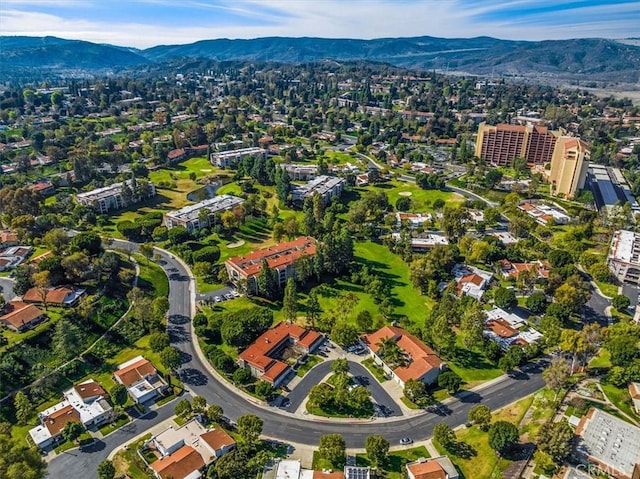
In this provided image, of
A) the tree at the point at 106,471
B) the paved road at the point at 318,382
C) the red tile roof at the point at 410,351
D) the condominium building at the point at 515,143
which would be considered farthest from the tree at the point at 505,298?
the condominium building at the point at 515,143

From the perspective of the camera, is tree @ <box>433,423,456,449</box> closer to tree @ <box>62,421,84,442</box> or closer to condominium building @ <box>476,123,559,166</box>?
tree @ <box>62,421,84,442</box>

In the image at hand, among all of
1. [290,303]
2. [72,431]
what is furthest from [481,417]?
[72,431]

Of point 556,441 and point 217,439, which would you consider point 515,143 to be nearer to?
point 556,441

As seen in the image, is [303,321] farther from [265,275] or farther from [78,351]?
[78,351]

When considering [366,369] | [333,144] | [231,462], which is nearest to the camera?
[231,462]

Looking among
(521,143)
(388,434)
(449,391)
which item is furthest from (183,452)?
(521,143)
